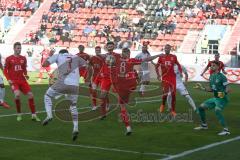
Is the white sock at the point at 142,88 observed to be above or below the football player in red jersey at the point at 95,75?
below

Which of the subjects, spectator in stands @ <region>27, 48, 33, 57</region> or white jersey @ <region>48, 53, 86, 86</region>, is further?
spectator in stands @ <region>27, 48, 33, 57</region>

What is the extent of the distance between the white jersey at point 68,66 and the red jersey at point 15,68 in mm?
3315

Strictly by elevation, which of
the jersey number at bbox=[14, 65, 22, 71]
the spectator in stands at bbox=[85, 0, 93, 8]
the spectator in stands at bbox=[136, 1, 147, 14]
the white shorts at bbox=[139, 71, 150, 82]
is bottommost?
the white shorts at bbox=[139, 71, 150, 82]

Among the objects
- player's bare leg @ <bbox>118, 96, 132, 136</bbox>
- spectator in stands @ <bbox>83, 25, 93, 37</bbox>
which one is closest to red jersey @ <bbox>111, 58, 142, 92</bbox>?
player's bare leg @ <bbox>118, 96, 132, 136</bbox>

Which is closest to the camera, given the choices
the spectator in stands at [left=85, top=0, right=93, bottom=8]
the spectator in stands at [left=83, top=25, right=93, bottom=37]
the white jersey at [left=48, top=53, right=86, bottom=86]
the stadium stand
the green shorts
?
the white jersey at [left=48, top=53, right=86, bottom=86]

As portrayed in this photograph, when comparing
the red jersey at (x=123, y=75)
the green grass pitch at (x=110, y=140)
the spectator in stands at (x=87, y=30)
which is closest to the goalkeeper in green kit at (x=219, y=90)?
the green grass pitch at (x=110, y=140)

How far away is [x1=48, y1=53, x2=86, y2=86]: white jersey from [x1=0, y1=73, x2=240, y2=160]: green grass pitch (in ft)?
4.71

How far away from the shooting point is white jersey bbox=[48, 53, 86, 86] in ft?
47.7

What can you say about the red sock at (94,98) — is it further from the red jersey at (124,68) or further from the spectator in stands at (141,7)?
the spectator in stands at (141,7)

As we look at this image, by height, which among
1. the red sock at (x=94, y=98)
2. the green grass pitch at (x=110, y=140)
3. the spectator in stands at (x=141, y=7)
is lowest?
the green grass pitch at (x=110, y=140)

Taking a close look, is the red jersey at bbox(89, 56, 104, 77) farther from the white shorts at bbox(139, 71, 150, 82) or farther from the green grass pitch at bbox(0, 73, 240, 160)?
the white shorts at bbox(139, 71, 150, 82)

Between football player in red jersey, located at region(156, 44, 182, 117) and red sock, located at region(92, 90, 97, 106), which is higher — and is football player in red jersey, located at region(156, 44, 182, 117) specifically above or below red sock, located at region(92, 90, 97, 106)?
above

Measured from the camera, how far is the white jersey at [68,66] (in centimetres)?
1453

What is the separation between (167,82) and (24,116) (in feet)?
16.0
